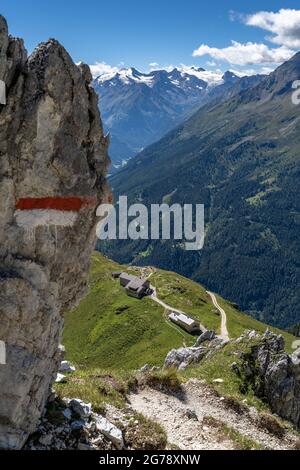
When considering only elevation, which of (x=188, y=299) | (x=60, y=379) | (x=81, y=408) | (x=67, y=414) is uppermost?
(x=67, y=414)

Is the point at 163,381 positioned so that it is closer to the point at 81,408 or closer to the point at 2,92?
the point at 81,408

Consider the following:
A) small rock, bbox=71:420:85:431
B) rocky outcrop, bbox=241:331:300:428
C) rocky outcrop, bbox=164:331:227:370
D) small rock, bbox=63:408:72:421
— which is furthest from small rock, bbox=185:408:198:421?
rocky outcrop, bbox=164:331:227:370

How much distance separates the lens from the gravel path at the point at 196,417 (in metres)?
26.0

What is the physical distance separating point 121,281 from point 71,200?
128m

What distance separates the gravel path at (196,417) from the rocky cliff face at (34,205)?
911 cm

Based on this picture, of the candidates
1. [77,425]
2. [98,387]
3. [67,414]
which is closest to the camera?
[77,425]

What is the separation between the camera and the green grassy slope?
10975cm

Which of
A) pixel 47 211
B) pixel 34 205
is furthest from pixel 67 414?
pixel 34 205

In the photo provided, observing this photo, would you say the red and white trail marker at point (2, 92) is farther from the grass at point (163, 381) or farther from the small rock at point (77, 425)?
the grass at point (163, 381)

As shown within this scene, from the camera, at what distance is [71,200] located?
21.2 meters

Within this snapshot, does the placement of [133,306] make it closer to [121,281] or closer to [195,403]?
[121,281]

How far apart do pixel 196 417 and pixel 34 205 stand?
17267 mm

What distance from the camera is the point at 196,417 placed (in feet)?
95.9
